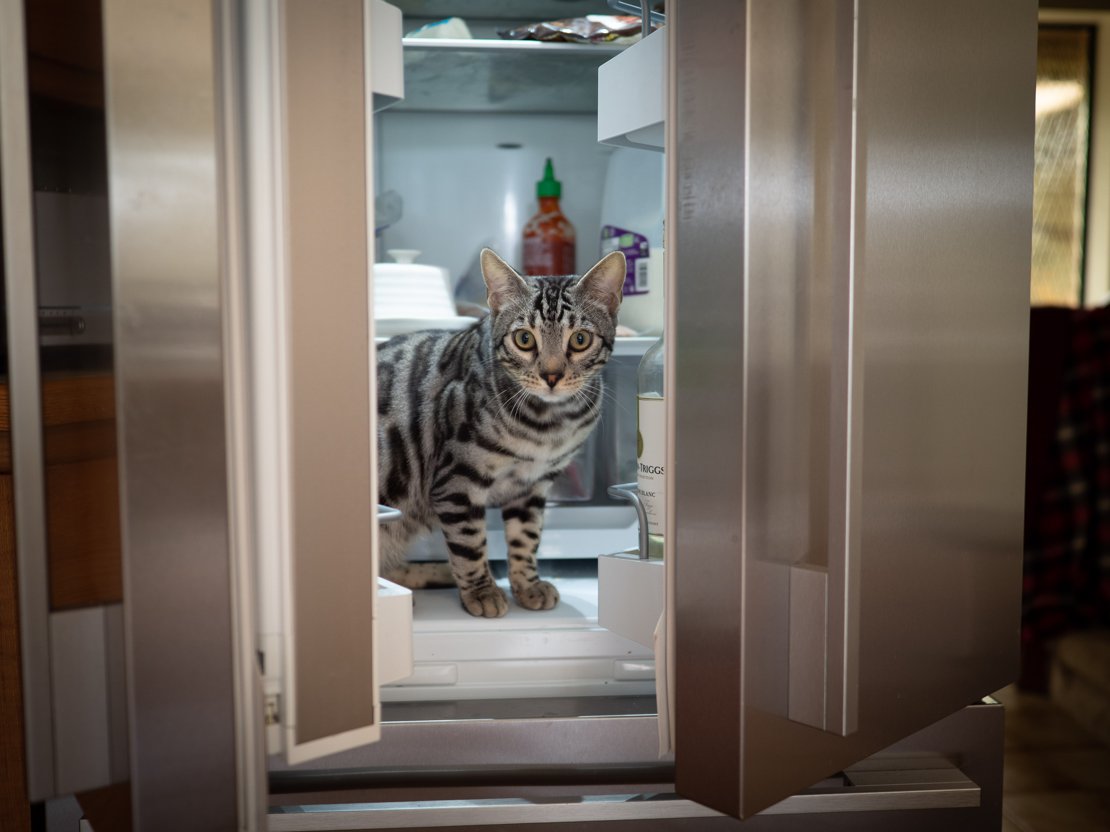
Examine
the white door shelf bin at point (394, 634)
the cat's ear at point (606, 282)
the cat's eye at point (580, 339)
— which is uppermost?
the cat's ear at point (606, 282)

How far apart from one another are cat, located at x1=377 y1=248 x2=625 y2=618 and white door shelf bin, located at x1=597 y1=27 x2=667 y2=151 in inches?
5.8

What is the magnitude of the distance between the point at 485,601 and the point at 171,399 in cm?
66

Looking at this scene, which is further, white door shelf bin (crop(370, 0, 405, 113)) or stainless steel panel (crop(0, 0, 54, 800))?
white door shelf bin (crop(370, 0, 405, 113))

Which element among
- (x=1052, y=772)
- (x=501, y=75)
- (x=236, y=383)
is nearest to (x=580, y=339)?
(x=501, y=75)

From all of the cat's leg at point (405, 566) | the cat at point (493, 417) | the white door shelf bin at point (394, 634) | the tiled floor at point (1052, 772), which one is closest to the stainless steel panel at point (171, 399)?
the white door shelf bin at point (394, 634)

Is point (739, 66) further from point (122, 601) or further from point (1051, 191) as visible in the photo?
point (1051, 191)

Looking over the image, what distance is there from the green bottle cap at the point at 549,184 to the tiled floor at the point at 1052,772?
1.16 metres

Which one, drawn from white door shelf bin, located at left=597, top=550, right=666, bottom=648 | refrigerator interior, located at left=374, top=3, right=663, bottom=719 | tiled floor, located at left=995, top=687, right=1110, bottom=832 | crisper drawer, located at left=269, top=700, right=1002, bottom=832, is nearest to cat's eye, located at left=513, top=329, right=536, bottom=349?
refrigerator interior, located at left=374, top=3, right=663, bottom=719

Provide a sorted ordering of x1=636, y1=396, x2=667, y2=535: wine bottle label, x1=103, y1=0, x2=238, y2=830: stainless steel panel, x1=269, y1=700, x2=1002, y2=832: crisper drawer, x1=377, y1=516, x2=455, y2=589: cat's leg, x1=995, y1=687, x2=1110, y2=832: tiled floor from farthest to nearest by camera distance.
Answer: x1=995, y1=687, x2=1110, y2=832: tiled floor < x1=377, y1=516, x2=455, y2=589: cat's leg < x1=636, y1=396, x2=667, y2=535: wine bottle label < x1=269, y1=700, x2=1002, y2=832: crisper drawer < x1=103, y1=0, x2=238, y2=830: stainless steel panel

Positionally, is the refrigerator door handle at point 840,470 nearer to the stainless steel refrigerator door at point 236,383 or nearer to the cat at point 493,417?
the stainless steel refrigerator door at point 236,383

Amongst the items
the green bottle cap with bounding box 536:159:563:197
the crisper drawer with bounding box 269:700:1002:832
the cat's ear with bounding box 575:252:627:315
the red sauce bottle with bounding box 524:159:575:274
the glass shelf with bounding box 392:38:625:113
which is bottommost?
the crisper drawer with bounding box 269:700:1002:832

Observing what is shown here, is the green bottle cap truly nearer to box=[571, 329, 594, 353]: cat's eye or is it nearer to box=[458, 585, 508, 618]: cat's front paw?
box=[571, 329, 594, 353]: cat's eye

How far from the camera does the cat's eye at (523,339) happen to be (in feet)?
3.30

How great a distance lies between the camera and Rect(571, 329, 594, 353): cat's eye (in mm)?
994
